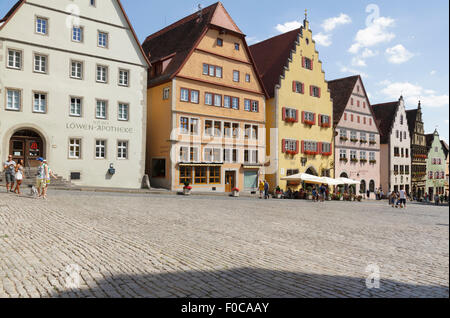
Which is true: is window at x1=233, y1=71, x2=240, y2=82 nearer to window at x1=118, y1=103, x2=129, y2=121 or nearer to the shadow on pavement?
window at x1=118, y1=103, x2=129, y2=121

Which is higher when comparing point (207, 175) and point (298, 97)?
point (298, 97)

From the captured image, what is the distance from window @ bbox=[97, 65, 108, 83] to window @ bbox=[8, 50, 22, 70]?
16.3 feet

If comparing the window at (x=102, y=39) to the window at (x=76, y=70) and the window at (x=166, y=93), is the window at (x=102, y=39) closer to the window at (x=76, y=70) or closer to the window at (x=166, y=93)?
the window at (x=76, y=70)

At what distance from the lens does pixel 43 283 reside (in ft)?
14.5

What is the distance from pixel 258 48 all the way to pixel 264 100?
6382mm

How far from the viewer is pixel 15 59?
74.9 ft

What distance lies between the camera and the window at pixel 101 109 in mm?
26375

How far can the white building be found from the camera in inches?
899

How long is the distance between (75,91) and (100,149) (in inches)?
170

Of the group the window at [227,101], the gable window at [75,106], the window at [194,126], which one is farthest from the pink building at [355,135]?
the gable window at [75,106]

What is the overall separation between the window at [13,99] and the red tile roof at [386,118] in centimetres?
4587

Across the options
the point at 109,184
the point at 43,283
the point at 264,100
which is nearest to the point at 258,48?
the point at 264,100
